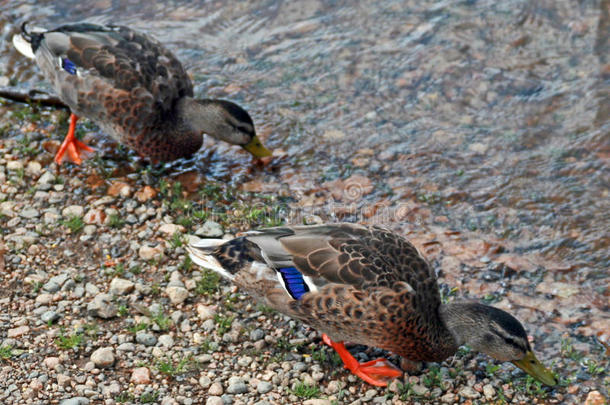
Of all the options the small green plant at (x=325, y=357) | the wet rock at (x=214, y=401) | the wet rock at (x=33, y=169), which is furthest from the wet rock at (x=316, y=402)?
the wet rock at (x=33, y=169)

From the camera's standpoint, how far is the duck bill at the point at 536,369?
14.8ft

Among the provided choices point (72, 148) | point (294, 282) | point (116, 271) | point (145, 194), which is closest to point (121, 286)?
point (116, 271)

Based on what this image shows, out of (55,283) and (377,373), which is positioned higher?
(55,283)

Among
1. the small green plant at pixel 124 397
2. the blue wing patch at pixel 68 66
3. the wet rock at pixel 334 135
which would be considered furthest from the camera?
the wet rock at pixel 334 135

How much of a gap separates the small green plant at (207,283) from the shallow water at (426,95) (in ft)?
4.20

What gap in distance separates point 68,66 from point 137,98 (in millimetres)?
771

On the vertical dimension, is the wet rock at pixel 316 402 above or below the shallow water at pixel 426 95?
below

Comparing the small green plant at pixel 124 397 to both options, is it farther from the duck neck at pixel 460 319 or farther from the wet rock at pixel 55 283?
the duck neck at pixel 460 319

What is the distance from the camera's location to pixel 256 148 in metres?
6.60

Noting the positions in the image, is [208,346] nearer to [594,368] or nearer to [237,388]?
[237,388]

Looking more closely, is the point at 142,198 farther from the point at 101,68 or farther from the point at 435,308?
the point at 435,308

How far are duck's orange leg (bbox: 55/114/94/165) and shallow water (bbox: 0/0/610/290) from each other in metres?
1.02

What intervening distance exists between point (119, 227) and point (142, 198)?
394mm

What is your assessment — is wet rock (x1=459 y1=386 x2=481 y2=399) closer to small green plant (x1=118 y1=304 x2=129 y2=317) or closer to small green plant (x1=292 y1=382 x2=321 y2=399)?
small green plant (x1=292 y1=382 x2=321 y2=399)
